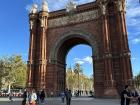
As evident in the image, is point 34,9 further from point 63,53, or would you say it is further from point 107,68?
point 107,68

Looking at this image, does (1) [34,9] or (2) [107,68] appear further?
(1) [34,9]

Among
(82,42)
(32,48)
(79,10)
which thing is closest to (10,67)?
(32,48)

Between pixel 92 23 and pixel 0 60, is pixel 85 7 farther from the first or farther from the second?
pixel 0 60

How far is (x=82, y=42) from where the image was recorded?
123 ft

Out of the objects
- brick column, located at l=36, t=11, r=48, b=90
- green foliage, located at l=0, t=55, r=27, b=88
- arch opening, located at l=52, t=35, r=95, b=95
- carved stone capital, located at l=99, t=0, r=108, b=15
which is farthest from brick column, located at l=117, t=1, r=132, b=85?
green foliage, located at l=0, t=55, r=27, b=88

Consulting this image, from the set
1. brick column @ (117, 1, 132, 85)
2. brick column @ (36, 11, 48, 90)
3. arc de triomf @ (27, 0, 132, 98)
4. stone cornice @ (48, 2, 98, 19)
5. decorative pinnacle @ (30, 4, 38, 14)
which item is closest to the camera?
brick column @ (117, 1, 132, 85)

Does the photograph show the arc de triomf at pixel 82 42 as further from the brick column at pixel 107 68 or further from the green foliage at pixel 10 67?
the green foliage at pixel 10 67

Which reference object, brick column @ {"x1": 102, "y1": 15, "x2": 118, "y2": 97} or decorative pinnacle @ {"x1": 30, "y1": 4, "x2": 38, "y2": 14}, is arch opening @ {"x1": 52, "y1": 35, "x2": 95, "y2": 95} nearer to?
brick column @ {"x1": 102, "y1": 15, "x2": 118, "y2": 97}

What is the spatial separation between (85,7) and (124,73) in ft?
39.8

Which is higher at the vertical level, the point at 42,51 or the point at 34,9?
the point at 34,9

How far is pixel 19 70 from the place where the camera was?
54.5 metres

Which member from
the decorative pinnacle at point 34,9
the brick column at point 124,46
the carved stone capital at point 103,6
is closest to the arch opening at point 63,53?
the carved stone capital at point 103,6

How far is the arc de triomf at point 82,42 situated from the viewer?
95.6 ft

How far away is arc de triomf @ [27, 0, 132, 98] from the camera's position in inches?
1147
